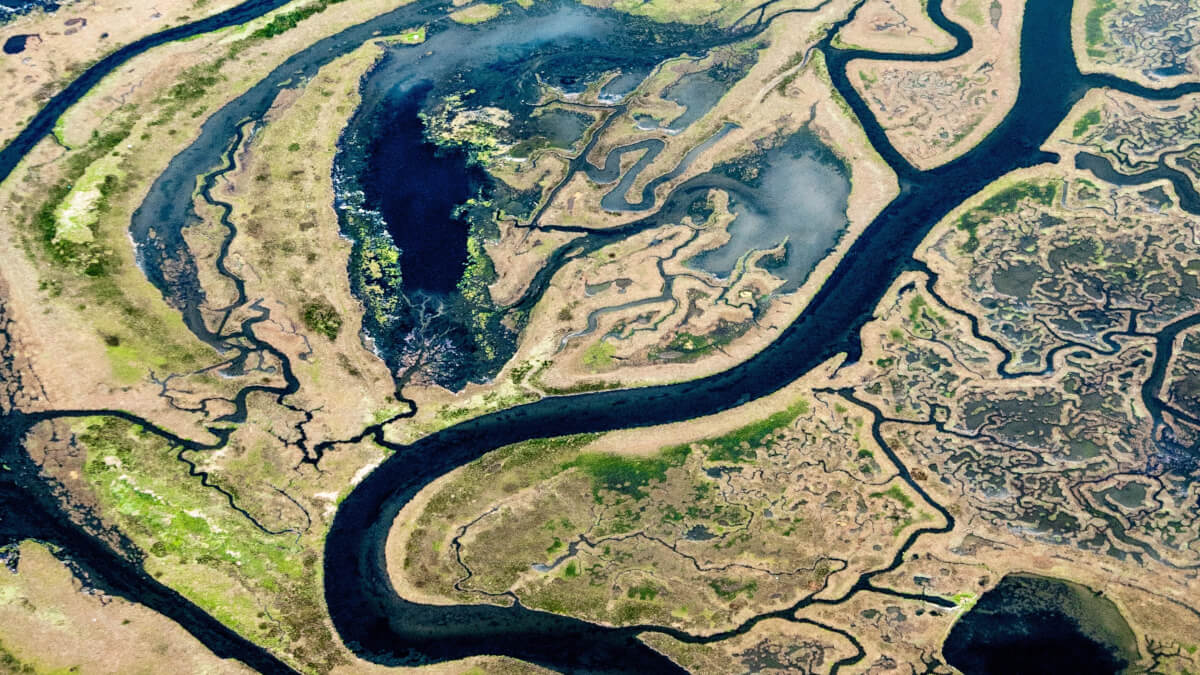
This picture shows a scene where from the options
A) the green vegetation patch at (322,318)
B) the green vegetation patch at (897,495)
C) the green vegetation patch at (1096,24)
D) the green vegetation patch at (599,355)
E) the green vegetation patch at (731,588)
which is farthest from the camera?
the green vegetation patch at (1096,24)

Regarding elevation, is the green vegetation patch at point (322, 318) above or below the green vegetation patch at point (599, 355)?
above

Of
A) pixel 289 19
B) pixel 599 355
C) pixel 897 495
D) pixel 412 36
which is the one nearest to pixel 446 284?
pixel 599 355

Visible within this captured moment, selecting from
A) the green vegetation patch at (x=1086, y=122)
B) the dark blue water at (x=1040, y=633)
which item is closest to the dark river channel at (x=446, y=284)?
the green vegetation patch at (x=1086, y=122)

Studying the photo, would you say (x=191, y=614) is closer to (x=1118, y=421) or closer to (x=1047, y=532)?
(x=1047, y=532)

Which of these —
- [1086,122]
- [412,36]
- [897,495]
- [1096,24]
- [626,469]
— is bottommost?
[897,495]

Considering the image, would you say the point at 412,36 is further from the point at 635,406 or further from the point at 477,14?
the point at 635,406

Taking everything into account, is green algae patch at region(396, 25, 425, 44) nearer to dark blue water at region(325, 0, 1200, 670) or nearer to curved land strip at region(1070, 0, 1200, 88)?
→ dark blue water at region(325, 0, 1200, 670)

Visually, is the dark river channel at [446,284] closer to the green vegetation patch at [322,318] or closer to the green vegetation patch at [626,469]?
the green vegetation patch at [626,469]

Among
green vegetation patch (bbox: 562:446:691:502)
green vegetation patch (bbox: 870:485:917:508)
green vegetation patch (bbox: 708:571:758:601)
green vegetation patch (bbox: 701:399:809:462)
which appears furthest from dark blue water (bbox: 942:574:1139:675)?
green vegetation patch (bbox: 562:446:691:502)
